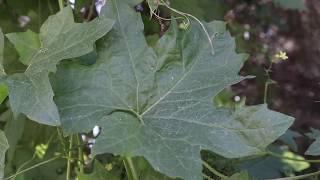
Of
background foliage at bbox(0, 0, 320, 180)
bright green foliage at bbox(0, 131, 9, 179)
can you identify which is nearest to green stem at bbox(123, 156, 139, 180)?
background foliage at bbox(0, 0, 320, 180)

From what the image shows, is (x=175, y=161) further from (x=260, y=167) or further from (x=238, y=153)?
(x=260, y=167)

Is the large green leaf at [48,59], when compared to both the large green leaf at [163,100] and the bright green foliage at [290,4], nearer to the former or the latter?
the large green leaf at [163,100]

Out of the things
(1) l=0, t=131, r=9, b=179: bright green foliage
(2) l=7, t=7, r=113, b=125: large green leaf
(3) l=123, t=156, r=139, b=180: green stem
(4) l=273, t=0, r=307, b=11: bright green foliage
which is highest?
(4) l=273, t=0, r=307, b=11: bright green foliage

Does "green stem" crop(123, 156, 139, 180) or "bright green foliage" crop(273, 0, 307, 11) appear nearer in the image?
"green stem" crop(123, 156, 139, 180)

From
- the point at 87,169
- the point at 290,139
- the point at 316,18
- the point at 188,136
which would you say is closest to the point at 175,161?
the point at 188,136

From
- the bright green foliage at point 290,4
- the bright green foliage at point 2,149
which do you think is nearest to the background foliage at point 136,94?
the bright green foliage at point 2,149

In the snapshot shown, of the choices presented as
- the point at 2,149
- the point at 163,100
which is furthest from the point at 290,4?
the point at 2,149

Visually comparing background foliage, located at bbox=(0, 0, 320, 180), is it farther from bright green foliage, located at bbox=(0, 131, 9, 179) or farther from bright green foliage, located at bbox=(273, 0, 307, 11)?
bright green foliage, located at bbox=(273, 0, 307, 11)
